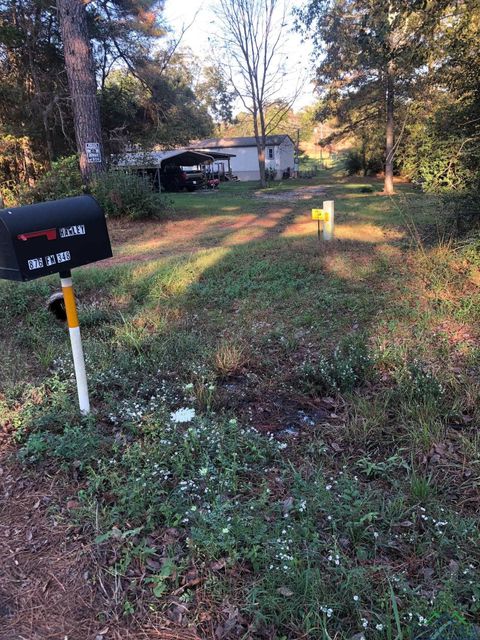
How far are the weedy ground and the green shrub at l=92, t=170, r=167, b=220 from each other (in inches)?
307

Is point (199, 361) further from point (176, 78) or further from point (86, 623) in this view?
point (176, 78)

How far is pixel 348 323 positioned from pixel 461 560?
10.3ft

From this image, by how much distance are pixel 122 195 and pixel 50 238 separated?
10.9 metres

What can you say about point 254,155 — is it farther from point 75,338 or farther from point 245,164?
point 75,338

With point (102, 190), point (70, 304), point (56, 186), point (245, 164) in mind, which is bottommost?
point (70, 304)

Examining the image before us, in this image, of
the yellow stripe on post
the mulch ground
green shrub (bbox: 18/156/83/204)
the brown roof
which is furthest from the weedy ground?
the brown roof

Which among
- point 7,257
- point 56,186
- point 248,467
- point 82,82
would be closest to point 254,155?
point 82,82

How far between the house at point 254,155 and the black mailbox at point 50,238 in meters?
42.5

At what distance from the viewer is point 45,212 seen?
9.46ft

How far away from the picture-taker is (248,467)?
111 inches

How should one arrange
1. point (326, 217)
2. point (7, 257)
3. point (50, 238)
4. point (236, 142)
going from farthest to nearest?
point (236, 142) < point (326, 217) < point (50, 238) < point (7, 257)

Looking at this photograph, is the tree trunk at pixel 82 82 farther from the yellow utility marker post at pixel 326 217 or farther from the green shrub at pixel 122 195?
the yellow utility marker post at pixel 326 217

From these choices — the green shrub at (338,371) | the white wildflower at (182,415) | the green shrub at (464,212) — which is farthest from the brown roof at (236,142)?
the white wildflower at (182,415)

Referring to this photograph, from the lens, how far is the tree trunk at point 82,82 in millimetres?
12570
